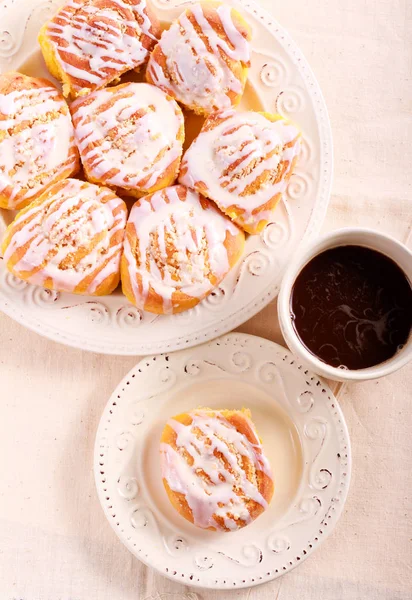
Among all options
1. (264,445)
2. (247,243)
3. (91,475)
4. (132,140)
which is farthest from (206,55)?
(91,475)

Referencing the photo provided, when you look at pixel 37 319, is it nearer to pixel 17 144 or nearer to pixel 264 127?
pixel 17 144

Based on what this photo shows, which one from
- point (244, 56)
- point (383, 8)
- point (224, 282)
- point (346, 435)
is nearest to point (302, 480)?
point (346, 435)

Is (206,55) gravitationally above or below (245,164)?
above

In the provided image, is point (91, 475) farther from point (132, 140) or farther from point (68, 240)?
point (132, 140)

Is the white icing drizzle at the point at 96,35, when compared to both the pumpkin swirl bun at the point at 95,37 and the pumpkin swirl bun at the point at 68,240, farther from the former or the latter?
the pumpkin swirl bun at the point at 68,240

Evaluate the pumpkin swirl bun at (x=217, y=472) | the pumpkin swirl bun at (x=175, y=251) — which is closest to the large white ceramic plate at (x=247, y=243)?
the pumpkin swirl bun at (x=175, y=251)

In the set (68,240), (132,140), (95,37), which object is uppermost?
(95,37)
